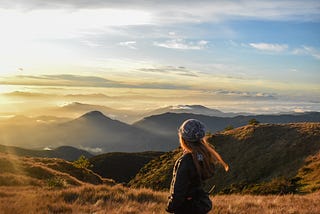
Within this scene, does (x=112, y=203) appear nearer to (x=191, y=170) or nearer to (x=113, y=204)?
(x=113, y=204)

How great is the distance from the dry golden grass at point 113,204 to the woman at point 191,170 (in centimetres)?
458

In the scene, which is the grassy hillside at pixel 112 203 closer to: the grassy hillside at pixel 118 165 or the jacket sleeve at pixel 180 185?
the jacket sleeve at pixel 180 185

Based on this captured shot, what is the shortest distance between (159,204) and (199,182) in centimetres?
624

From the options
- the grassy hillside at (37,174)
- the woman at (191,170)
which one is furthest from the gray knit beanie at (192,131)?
the grassy hillside at (37,174)

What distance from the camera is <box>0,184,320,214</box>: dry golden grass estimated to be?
1190 centimetres

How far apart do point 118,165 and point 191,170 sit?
113 m

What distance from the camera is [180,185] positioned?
7117mm

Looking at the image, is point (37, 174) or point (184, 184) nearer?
point (184, 184)

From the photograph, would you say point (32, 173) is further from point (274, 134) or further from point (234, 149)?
point (274, 134)

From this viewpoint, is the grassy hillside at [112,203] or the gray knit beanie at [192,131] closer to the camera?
the gray knit beanie at [192,131]

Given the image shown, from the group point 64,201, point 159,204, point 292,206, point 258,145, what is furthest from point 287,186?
point 258,145

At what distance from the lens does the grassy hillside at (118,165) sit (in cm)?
11100

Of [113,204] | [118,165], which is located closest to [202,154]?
[113,204]

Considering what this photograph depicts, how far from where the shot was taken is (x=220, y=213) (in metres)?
12.0
